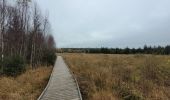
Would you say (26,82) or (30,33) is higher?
(30,33)

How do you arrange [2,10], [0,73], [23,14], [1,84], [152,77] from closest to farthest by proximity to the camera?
[1,84], [152,77], [0,73], [2,10], [23,14]

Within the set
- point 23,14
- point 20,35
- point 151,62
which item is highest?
point 23,14

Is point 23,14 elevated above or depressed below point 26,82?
above

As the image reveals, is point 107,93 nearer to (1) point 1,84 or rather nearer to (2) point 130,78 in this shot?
(2) point 130,78

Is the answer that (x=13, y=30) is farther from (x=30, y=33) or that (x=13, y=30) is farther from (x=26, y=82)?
(x=26, y=82)

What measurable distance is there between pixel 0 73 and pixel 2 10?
4.99 metres

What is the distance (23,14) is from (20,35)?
2.03 metres

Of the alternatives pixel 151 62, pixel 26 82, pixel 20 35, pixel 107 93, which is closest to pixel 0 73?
pixel 26 82

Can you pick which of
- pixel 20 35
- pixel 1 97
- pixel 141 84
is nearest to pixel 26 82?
pixel 1 97

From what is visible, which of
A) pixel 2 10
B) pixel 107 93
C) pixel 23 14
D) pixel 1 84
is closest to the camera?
pixel 107 93

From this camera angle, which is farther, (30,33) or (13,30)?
(30,33)

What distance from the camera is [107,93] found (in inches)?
486

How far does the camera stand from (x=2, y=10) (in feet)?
78.6

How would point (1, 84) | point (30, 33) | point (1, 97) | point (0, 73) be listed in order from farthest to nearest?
point (30, 33)
point (0, 73)
point (1, 84)
point (1, 97)
